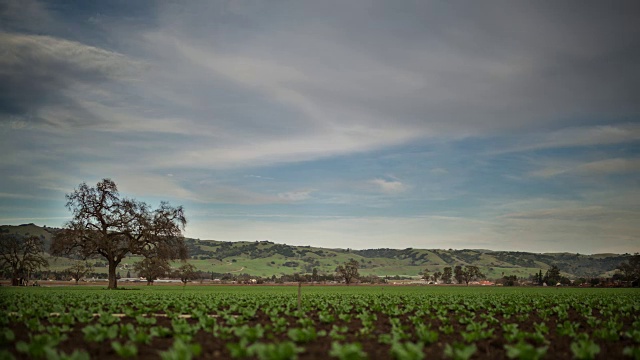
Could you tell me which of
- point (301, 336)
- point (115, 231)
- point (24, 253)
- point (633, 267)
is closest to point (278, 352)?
point (301, 336)

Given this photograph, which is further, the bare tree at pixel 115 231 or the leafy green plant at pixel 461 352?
the bare tree at pixel 115 231

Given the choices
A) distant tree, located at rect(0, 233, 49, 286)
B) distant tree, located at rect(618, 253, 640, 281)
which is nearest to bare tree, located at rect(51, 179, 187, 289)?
distant tree, located at rect(0, 233, 49, 286)

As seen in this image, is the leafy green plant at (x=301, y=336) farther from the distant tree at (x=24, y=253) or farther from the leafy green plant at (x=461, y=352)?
the distant tree at (x=24, y=253)

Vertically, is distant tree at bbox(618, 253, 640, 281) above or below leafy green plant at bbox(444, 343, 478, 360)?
below

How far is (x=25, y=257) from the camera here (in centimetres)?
9712

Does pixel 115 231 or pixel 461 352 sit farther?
pixel 115 231

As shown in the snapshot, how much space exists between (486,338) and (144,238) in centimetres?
5502

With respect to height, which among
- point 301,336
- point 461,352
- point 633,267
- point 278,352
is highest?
point 278,352

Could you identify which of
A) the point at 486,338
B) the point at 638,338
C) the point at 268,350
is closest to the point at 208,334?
the point at 268,350

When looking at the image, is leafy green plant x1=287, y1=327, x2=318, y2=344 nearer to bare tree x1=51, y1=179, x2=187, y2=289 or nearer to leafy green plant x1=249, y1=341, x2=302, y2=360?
leafy green plant x1=249, y1=341, x2=302, y2=360

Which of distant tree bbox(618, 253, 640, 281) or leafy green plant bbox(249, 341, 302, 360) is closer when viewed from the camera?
leafy green plant bbox(249, 341, 302, 360)

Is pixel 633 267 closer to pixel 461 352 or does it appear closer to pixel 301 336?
pixel 301 336

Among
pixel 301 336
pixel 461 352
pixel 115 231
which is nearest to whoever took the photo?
pixel 461 352

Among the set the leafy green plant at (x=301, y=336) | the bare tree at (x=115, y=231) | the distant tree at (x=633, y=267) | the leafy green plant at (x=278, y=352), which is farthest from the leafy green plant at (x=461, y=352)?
the distant tree at (x=633, y=267)
